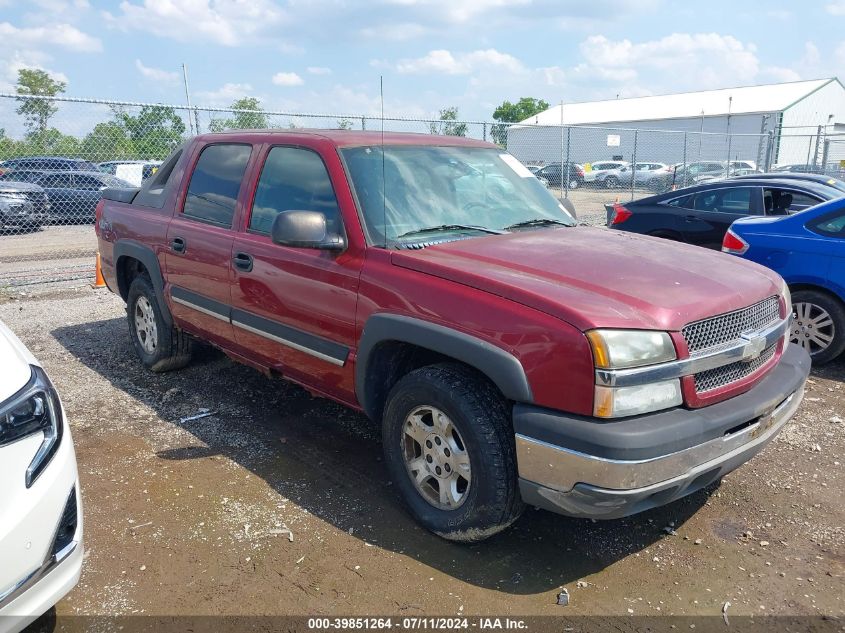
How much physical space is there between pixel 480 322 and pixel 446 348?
0.20 meters

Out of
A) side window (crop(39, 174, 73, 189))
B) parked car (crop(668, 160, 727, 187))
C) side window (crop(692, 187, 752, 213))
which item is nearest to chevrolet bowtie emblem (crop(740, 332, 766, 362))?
side window (crop(692, 187, 752, 213))

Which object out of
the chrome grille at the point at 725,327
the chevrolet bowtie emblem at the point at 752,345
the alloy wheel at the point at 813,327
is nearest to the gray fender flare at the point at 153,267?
the chrome grille at the point at 725,327

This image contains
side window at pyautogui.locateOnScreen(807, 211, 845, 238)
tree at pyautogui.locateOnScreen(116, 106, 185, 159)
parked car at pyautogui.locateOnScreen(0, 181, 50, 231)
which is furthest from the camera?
parked car at pyautogui.locateOnScreen(0, 181, 50, 231)

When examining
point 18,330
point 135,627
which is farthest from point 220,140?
point 18,330

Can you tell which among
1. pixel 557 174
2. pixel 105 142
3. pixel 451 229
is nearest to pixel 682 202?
pixel 451 229

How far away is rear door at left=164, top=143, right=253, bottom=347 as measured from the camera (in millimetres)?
4293

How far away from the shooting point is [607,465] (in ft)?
8.15

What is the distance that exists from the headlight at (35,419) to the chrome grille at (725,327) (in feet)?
7.84

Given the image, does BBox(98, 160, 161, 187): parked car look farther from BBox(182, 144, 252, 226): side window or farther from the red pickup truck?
the red pickup truck

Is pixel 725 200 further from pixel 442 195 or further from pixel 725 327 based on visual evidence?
pixel 725 327

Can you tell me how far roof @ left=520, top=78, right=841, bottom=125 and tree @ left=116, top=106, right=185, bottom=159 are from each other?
41480 mm

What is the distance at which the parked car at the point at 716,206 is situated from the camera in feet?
25.5

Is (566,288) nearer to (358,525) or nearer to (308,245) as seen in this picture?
(308,245)

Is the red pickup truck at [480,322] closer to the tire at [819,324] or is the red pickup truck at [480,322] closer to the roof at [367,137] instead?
the roof at [367,137]
